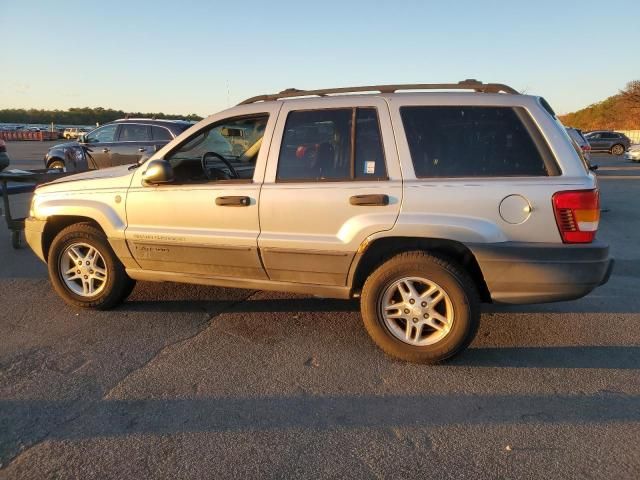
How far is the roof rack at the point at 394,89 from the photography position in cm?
350

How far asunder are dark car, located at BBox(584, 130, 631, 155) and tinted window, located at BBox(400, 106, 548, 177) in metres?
31.9

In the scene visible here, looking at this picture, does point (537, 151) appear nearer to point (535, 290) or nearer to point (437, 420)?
point (535, 290)

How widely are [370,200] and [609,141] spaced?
33654mm

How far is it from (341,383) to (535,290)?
1.45m

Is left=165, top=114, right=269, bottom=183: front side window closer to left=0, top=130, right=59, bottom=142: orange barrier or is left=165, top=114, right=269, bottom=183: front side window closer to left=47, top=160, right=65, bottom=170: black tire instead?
left=47, top=160, right=65, bottom=170: black tire

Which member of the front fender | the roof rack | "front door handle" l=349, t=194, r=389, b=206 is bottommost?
the front fender

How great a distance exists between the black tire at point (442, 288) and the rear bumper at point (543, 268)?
0.20 meters

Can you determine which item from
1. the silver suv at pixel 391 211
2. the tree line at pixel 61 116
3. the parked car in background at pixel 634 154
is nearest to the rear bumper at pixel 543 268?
the silver suv at pixel 391 211

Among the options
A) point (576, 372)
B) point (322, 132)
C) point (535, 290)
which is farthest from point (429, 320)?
point (322, 132)

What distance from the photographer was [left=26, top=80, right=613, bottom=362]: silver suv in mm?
3174

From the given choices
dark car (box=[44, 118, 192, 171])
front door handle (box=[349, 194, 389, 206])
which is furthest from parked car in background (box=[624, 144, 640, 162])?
front door handle (box=[349, 194, 389, 206])

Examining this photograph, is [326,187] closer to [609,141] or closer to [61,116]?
[609,141]

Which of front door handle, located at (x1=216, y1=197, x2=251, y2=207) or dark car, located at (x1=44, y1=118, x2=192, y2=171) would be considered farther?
dark car, located at (x1=44, y1=118, x2=192, y2=171)

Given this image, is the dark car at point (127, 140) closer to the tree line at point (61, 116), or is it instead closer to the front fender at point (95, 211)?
the front fender at point (95, 211)
